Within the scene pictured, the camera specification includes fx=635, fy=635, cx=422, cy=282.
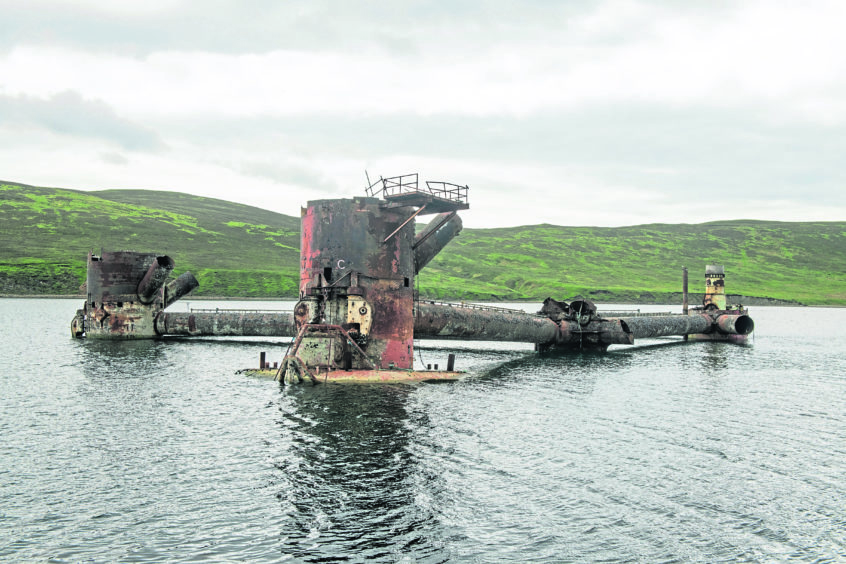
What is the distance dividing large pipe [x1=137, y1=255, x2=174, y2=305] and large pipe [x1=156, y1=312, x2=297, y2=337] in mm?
2419

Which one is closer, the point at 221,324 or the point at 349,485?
the point at 349,485

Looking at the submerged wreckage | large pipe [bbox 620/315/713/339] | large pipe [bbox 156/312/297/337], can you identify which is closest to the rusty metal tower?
the submerged wreckage

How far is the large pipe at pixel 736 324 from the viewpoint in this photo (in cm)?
7169

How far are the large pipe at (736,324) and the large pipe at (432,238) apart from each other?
155ft

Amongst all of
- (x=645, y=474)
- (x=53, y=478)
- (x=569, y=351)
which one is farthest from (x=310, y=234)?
(x=569, y=351)

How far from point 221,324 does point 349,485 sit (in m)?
46.1

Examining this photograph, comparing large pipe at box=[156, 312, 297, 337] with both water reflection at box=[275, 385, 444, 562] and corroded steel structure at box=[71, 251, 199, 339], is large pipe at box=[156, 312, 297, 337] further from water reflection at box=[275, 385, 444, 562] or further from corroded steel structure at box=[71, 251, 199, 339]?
water reflection at box=[275, 385, 444, 562]

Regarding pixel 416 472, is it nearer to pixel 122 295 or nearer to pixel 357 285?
pixel 357 285

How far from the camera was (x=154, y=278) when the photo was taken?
56.1 m

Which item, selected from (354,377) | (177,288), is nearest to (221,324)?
(177,288)

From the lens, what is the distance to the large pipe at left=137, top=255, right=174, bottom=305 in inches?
2212

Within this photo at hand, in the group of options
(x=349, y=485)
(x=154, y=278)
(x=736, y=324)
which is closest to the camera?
(x=349, y=485)

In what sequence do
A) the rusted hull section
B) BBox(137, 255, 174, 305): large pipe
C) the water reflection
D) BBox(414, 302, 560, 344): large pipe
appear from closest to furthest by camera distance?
the water reflection < the rusted hull section < BBox(414, 302, 560, 344): large pipe < BBox(137, 255, 174, 305): large pipe

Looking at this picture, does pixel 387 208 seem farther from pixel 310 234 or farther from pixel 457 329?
pixel 457 329
